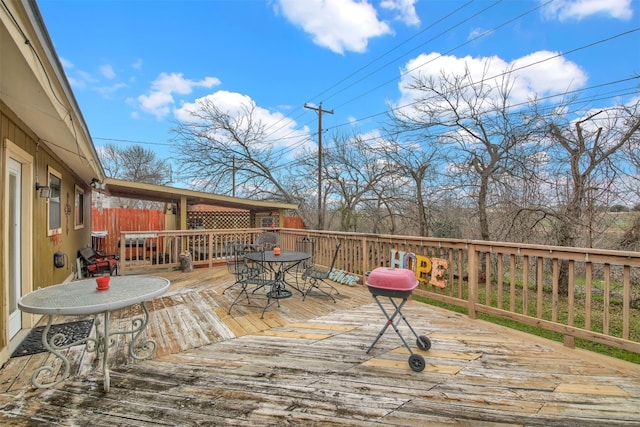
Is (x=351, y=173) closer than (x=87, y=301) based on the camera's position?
No

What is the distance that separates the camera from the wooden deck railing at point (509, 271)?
8.31 feet

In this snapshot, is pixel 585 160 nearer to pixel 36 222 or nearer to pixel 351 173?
pixel 351 173

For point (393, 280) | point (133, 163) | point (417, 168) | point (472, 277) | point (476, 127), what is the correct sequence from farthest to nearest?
point (133, 163) < point (417, 168) < point (476, 127) < point (472, 277) < point (393, 280)

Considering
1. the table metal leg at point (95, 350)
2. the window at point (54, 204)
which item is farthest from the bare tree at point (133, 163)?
the table metal leg at point (95, 350)

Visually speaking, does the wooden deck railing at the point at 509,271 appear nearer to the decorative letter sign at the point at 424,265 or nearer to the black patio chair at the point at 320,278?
the decorative letter sign at the point at 424,265

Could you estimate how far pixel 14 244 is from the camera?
2973 millimetres

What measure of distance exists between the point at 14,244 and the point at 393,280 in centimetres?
361

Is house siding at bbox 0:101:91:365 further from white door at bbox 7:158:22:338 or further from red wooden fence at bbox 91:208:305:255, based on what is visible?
red wooden fence at bbox 91:208:305:255

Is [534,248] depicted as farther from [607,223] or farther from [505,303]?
[607,223]

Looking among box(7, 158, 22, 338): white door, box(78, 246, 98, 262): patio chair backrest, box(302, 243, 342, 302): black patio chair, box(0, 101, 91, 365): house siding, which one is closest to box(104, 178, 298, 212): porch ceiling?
box(0, 101, 91, 365): house siding

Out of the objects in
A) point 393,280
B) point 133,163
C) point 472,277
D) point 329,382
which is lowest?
point 329,382

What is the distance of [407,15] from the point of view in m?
8.79

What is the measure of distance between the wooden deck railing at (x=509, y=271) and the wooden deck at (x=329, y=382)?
1.00ft

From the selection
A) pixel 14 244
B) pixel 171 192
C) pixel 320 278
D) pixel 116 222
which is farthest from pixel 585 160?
pixel 116 222
